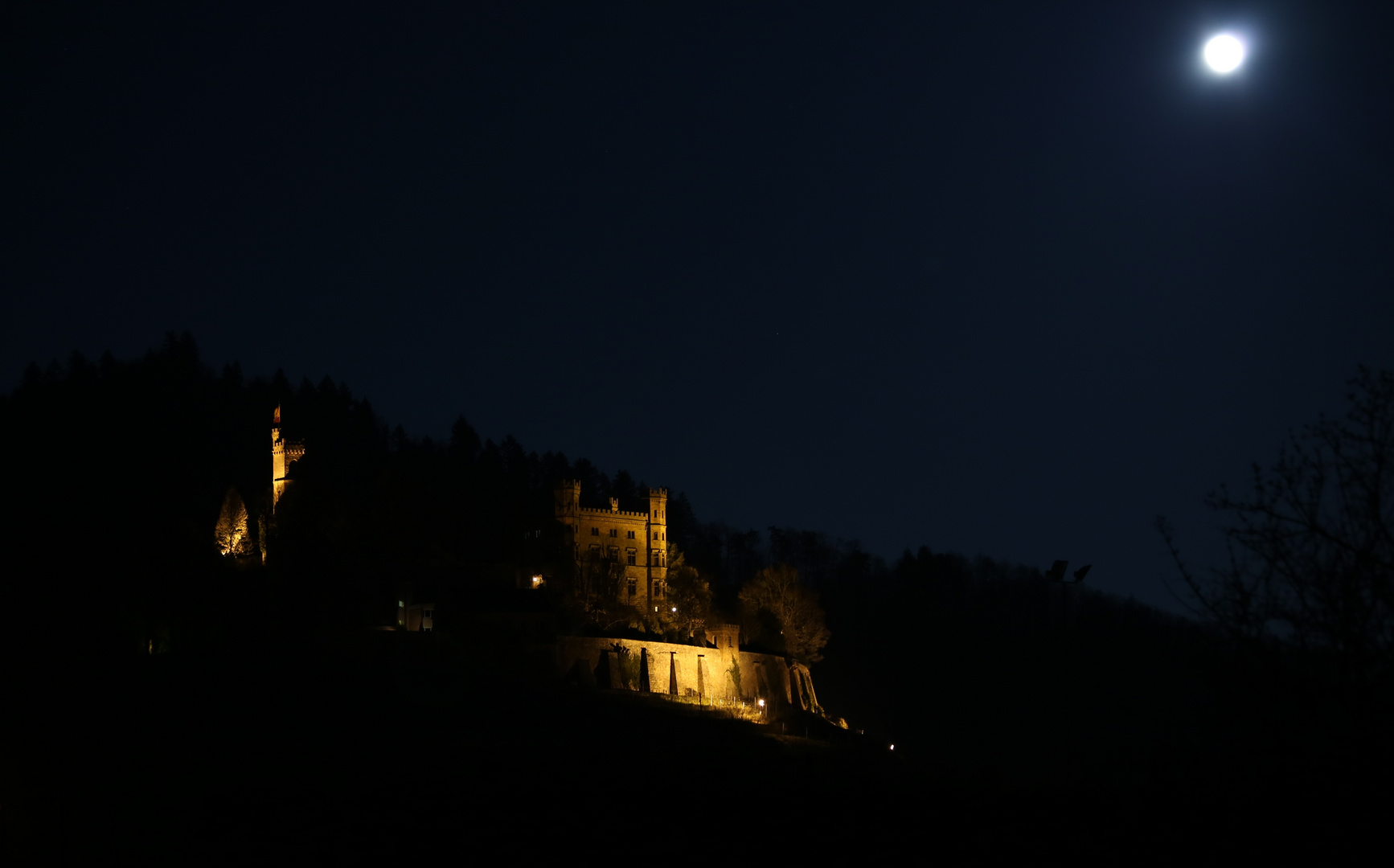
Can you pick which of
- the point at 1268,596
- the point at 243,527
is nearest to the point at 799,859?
the point at 1268,596

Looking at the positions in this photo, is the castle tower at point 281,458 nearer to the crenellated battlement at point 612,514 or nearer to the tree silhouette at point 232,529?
the tree silhouette at point 232,529

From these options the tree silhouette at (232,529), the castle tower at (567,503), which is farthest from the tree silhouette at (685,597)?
the tree silhouette at (232,529)

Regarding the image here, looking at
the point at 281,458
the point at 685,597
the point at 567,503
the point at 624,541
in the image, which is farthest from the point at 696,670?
the point at 281,458

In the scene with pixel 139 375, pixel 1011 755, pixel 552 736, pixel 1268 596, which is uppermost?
pixel 139 375

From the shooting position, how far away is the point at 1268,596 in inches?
328

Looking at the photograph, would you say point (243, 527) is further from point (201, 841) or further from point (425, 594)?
point (201, 841)

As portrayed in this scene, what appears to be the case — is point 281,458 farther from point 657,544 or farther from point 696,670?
point 696,670

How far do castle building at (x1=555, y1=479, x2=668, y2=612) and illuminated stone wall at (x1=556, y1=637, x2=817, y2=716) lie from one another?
10.5 m

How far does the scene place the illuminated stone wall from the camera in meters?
52.5

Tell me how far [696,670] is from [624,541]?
17.6 meters

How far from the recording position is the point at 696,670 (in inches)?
2269

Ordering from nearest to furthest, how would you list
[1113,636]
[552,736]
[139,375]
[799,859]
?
1. [799,859]
2. [552,736]
3. [1113,636]
4. [139,375]

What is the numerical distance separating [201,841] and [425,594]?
3931cm

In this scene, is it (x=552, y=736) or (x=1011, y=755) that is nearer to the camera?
(x=552, y=736)
